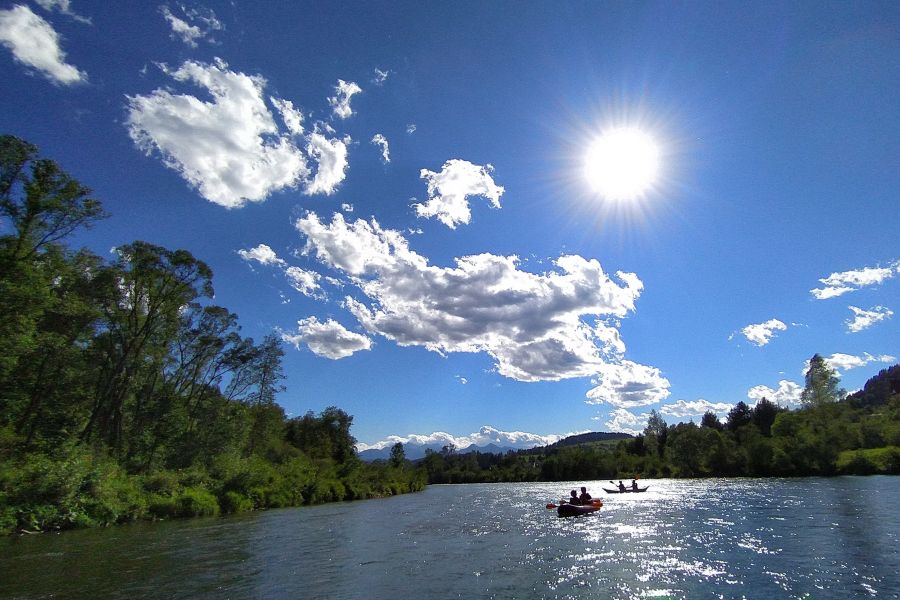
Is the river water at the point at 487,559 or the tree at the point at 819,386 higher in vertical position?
the tree at the point at 819,386

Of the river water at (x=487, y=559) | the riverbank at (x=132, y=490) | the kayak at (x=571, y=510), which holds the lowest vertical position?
the river water at (x=487, y=559)

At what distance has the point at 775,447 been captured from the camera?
82.4 meters

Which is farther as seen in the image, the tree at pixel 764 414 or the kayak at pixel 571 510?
the tree at pixel 764 414

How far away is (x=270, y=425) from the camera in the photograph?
67.1m

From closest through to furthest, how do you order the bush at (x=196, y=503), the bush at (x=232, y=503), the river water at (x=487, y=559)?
the river water at (x=487, y=559)
the bush at (x=196, y=503)
the bush at (x=232, y=503)

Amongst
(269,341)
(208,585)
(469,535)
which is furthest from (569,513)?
(269,341)

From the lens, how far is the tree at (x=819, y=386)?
9546cm

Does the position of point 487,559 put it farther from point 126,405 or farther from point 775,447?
point 775,447

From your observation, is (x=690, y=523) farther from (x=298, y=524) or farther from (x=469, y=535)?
(x=298, y=524)

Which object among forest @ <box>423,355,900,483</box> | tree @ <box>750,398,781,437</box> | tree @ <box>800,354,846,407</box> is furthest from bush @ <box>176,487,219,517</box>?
tree @ <box>750,398,781,437</box>

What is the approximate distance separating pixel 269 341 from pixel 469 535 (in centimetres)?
4371

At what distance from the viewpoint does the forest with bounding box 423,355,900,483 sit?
77.7 meters

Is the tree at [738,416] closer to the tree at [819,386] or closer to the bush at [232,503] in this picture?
the tree at [819,386]

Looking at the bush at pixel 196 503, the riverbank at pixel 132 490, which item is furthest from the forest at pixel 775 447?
the bush at pixel 196 503
